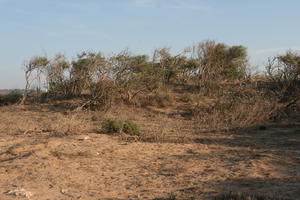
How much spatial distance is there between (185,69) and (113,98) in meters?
6.85

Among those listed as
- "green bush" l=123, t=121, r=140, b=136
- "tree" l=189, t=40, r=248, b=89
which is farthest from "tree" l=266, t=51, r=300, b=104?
"green bush" l=123, t=121, r=140, b=136

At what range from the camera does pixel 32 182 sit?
6434mm

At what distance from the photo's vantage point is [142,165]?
744cm

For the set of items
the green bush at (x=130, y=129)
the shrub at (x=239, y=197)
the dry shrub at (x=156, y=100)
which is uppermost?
the dry shrub at (x=156, y=100)

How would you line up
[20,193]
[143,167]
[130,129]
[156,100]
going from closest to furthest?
[20,193]
[143,167]
[130,129]
[156,100]

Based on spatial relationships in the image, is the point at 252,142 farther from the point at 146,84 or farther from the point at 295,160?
the point at 146,84

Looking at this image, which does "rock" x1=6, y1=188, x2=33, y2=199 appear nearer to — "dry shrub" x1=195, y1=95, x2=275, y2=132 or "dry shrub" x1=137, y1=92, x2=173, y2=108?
"dry shrub" x1=195, y1=95, x2=275, y2=132

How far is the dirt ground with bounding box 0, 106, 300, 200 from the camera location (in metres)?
5.80

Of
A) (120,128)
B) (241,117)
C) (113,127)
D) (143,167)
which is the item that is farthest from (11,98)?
(143,167)

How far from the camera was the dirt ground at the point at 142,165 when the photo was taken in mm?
5801

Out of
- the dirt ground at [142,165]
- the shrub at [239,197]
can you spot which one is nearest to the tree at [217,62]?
the dirt ground at [142,165]

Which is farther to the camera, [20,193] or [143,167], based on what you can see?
[143,167]

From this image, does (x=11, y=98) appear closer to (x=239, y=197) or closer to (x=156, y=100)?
(x=156, y=100)

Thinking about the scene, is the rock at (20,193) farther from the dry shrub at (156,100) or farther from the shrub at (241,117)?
the dry shrub at (156,100)
